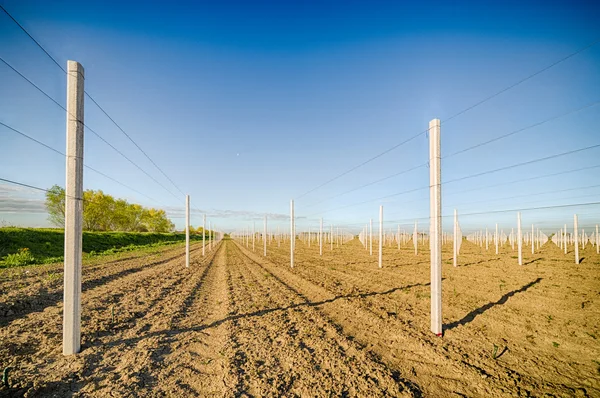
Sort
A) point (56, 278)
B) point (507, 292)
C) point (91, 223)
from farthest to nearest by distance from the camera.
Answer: point (91, 223) < point (56, 278) < point (507, 292)

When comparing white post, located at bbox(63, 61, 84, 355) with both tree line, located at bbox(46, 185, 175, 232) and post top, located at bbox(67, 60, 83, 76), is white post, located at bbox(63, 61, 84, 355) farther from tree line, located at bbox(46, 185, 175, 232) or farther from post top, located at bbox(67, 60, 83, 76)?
tree line, located at bbox(46, 185, 175, 232)

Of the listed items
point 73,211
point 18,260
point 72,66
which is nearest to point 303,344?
point 73,211

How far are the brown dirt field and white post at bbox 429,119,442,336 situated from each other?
605 mm

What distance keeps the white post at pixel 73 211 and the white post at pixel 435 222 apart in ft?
24.8

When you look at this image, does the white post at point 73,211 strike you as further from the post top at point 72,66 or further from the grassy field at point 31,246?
the grassy field at point 31,246

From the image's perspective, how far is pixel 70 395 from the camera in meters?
3.75

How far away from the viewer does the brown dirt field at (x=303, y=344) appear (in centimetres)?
407

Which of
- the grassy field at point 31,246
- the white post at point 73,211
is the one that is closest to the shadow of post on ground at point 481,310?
the white post at point 73,211

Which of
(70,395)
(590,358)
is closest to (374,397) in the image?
(70,395)

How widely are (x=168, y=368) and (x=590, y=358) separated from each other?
8144 millimetres

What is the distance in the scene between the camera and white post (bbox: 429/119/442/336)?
604cm

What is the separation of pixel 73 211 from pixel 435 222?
770cm

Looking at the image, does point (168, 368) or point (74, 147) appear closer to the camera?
point (168, 368)

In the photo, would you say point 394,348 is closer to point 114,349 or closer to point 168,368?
point 168,368
